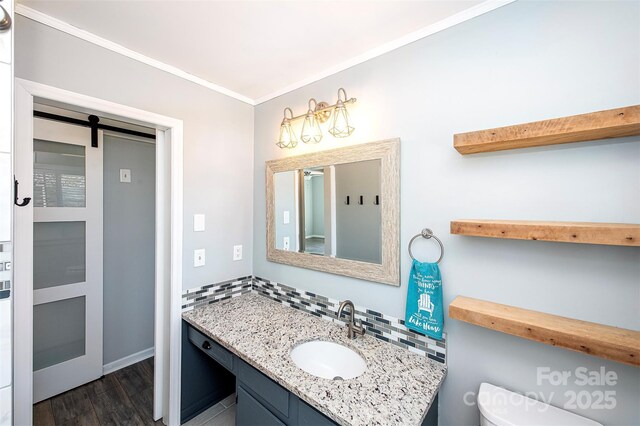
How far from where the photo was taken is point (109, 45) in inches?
57.5

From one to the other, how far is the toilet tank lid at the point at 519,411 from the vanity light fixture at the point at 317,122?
4.63ft

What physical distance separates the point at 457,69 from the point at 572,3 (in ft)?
1.32

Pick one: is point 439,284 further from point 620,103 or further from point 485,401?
point 620,103

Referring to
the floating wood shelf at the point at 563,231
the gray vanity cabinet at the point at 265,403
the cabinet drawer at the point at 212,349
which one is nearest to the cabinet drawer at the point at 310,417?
the gray vanity cabinet at the point at 265,403

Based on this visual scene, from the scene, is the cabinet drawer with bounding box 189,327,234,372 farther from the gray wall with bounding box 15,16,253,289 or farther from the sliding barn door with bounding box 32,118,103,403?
the sliding barn door with bounding box 32,118,103,403

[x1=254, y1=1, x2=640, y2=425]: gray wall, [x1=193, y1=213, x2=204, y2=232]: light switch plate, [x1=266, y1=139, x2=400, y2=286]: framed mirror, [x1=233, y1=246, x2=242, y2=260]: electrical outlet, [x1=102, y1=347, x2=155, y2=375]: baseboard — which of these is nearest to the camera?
[x1=254, y1=1, x2=640, y2=425]: gray wall

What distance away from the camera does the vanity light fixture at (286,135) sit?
1849mm

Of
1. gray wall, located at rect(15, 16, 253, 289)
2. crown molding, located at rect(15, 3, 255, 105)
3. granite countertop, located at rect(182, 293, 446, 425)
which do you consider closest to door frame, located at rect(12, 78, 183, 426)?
gray wall, located at rect(15, 16, 253, 289)

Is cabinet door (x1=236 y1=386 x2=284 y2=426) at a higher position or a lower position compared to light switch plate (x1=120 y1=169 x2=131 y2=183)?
lower

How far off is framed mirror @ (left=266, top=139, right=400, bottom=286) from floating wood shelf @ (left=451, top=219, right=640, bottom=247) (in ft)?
1.35

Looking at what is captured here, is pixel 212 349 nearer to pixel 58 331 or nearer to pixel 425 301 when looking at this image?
pixel 425 301

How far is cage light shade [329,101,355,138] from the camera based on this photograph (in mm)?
1525

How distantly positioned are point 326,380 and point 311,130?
4.67 feet

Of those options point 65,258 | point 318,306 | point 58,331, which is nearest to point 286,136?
point 318,306
